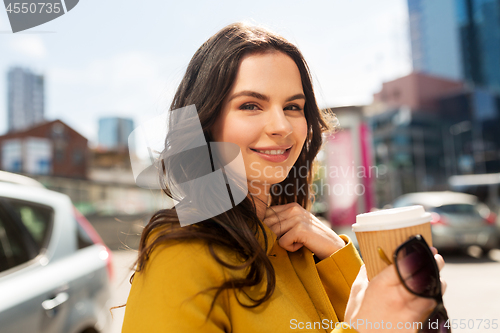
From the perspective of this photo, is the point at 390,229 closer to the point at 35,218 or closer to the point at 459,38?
the point at 35,218

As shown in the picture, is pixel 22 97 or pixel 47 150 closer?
pixel 47 150

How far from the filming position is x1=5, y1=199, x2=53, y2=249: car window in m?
2.03

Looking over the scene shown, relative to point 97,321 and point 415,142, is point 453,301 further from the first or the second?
point 415,142

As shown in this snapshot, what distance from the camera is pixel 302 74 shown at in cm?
141

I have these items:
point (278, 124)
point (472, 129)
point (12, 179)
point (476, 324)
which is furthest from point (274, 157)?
point (472, 129)

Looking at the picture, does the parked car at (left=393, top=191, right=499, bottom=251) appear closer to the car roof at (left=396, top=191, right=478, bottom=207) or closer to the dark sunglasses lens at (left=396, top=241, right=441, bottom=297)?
the car roof at (left=396, top=191, right=478, bottom=207)

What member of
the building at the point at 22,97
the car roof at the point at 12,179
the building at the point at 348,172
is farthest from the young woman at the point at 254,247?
the building at the point at 22,97

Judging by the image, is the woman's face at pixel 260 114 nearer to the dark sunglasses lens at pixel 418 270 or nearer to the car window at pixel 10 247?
the dark sunglasses lens at pixel 418 270

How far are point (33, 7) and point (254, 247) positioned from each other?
205 cm

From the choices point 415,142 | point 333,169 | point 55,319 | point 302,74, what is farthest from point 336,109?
point 415,142

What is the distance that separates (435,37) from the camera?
142 ft

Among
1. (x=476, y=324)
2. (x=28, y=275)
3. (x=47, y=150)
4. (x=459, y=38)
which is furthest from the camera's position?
(x=459, y=38)

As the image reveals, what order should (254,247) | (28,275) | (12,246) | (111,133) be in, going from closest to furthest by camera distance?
(254,247) < (28,275) < (12,246) < (111,133)

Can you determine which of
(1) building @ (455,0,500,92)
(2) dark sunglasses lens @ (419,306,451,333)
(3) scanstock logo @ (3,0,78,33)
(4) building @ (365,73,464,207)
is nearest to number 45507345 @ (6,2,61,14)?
(3) scanstock logo @ (3,0,78,33)
